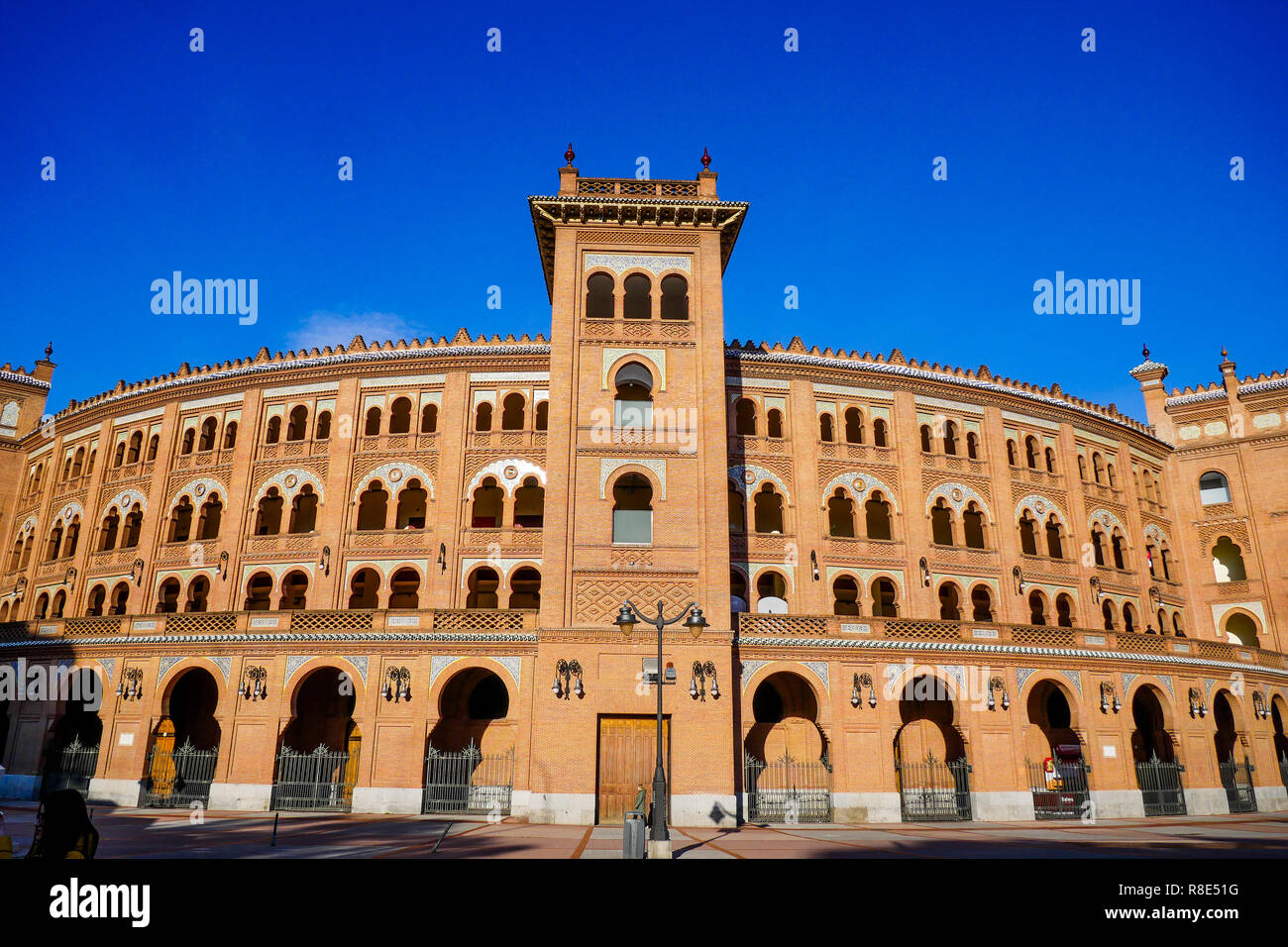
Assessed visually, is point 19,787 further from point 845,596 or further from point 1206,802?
point 1206,802

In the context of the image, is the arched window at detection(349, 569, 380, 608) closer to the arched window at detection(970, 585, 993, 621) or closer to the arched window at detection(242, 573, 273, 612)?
Result: the arched window at detection(242, 573, 273, 612)

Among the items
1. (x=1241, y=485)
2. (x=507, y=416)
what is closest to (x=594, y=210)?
(x=507, y=416)

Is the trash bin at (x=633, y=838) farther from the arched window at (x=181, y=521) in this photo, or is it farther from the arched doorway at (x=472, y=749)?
the arched window at (x=181, y=521)

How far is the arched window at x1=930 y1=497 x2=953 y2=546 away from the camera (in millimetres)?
31422

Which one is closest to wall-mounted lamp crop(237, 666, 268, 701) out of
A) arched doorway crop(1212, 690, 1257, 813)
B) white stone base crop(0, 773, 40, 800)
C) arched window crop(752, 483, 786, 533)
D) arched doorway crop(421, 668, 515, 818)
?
arched doorway crop(421, 668, 515, 818)

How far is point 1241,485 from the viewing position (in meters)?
37.1

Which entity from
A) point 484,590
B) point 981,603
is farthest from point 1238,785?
point 484,590

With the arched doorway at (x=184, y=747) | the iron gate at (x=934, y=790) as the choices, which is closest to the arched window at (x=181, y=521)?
the arched doorway at (x=184, y=747)

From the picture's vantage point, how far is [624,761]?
70.7 feet

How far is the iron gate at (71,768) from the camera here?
27125mm

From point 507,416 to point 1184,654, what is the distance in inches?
1088

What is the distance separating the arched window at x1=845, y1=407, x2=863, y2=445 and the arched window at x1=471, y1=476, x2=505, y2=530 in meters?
14.0
